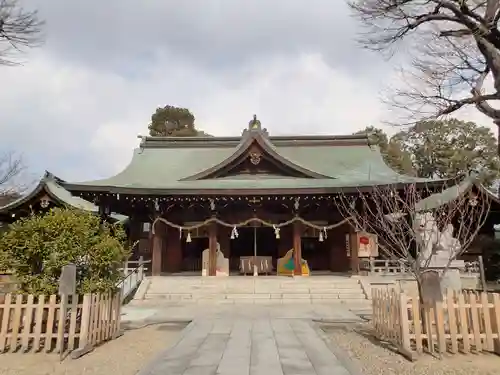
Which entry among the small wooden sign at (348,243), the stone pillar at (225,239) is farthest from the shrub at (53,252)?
the small wooden sign at (348,243)

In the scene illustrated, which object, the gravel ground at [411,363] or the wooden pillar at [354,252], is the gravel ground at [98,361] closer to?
the gravel ground at [411,363]

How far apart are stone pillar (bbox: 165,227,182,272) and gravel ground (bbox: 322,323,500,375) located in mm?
14298

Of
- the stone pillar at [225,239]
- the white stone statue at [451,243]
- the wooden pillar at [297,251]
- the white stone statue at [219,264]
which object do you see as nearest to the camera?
the white stone statue at [451,243]

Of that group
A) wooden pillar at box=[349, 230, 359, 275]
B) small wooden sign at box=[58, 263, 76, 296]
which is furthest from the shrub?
wooden pillar at box=[349, 230, 359, 275]

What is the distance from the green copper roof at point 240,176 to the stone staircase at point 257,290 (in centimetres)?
424

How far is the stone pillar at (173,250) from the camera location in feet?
69.3

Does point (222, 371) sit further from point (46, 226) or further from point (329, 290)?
point (329, 290)

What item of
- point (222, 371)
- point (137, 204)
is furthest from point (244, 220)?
point (222, 371)

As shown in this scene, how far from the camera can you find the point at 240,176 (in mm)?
22031

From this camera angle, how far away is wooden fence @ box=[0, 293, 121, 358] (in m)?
7.24

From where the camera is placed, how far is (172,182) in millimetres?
21750

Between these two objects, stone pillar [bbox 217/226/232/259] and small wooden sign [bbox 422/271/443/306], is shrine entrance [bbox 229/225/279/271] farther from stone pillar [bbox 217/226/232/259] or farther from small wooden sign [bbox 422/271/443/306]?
small wooden sign [bbox 422/271/443/306]

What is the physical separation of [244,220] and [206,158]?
7.74m

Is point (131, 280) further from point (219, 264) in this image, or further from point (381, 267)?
point (381, 267)
